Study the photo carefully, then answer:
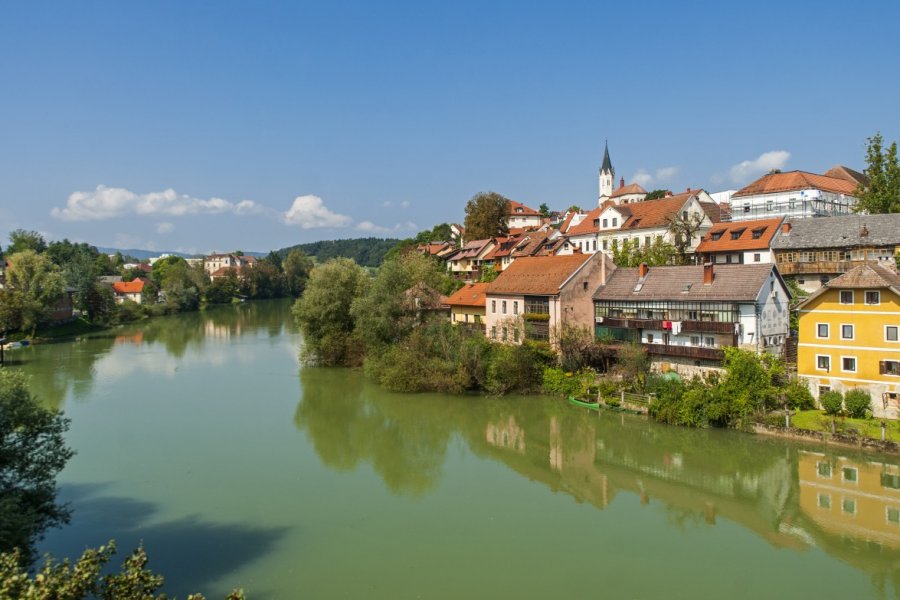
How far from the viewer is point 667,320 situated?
1252 inches

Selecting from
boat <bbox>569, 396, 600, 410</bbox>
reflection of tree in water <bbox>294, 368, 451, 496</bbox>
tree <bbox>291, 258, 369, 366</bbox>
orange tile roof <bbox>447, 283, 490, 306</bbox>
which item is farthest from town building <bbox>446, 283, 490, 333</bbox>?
boat <bbox>569, 396, 600, 410</bbox>

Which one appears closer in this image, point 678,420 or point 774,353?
point 678,420

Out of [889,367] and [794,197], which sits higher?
[794,197]

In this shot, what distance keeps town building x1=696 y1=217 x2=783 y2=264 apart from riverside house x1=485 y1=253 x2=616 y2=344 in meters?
8.72

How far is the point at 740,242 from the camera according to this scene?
40438 mm

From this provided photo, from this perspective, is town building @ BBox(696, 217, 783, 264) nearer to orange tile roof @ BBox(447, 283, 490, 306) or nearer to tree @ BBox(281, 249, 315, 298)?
orange tile roof @ BBox(447, 283, 490, 306)

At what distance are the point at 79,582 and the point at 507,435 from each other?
20.3 metres

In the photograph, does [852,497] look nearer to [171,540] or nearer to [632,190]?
[171,540]

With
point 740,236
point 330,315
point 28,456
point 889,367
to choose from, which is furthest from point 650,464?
point 330,315

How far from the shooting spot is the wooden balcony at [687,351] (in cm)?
2947

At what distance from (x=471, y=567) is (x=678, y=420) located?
599 inches

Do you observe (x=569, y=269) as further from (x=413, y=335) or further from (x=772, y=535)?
(x=772, y=535)

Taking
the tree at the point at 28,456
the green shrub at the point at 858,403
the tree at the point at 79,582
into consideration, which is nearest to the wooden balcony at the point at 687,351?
the green shrub at the point at 858,403

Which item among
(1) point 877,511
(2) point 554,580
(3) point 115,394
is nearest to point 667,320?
(1) point 877,511
